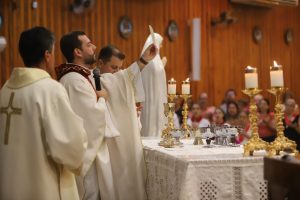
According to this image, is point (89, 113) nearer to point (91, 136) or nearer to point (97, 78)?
point (91, 136)

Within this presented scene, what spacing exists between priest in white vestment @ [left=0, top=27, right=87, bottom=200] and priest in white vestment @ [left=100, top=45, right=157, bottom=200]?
133 centimetres

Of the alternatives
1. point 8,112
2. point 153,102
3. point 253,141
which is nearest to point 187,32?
point 153,102

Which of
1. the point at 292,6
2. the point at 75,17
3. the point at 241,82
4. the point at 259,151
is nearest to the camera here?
the point at 259,151

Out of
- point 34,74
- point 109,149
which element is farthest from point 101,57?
point 34,74

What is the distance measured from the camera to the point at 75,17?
8.90 metres

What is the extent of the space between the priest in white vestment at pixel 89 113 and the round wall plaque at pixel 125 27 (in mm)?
5391

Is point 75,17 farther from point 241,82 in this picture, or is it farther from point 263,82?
point 263,82

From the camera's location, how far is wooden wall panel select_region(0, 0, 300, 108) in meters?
8.27

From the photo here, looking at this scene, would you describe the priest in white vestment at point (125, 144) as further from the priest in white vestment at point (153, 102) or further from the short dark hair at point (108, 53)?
the priest in white vestment at point (153, 102)

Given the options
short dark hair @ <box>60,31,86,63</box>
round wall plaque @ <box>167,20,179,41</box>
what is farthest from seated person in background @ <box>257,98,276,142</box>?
short dark hair @ <box>60,31,86,63</box>

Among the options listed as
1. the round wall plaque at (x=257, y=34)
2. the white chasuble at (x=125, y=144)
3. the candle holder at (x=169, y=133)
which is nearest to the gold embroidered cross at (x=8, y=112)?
the white chasuble at (x=125, y=144)

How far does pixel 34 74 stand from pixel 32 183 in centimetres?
66

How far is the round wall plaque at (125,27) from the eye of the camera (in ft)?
31.5

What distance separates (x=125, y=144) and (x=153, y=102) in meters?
1.39
